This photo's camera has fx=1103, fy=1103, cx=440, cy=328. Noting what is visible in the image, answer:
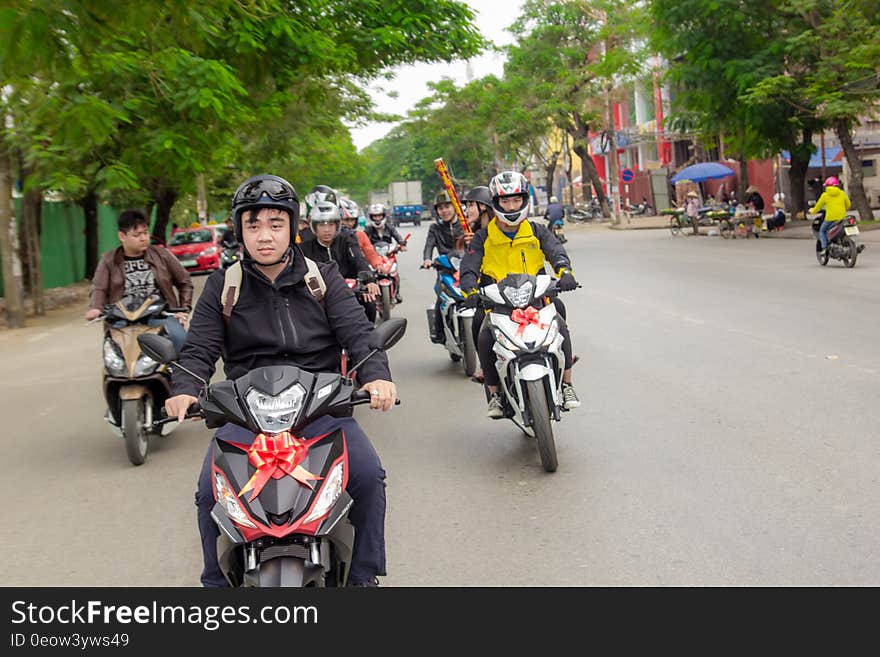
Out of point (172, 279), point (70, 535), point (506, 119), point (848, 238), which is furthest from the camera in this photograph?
point (506, 119)

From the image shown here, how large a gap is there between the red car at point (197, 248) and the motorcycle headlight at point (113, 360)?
1005 inches

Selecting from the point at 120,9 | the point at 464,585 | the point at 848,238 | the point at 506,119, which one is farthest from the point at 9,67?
the point at 506,119

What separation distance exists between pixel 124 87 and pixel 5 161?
4151mm

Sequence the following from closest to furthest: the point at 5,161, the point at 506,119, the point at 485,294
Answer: the point at 485,294
the point at 5,161
the point at 506,119

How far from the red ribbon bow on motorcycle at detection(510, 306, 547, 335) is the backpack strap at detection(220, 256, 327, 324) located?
104 inches

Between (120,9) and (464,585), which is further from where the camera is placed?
(120,9)

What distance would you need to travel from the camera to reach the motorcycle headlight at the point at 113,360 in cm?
759

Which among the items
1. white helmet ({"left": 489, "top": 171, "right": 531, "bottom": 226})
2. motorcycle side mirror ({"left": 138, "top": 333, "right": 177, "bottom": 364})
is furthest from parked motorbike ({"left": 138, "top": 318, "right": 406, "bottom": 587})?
white helmet ({"left": 489, "top": 171, "right": 531, "bottom": 226})

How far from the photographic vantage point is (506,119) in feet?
186

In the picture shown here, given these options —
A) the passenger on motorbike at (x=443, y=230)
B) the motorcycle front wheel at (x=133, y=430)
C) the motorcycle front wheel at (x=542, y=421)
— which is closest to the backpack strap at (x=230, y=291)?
the motorcycle front wheel at (x=542, y=421)

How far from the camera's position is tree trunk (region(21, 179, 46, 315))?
69.7 ft

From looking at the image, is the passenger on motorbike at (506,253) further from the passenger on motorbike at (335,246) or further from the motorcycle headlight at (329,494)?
the motorcycle headlight at (329,494)

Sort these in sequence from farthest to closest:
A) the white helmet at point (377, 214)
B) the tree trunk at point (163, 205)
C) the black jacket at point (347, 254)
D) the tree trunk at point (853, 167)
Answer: the tree trunk at point (163, 205) → the tree trunk at point (853, 167) → the white helmet at point (377, 214) → the black jacket at point (347, 254)
